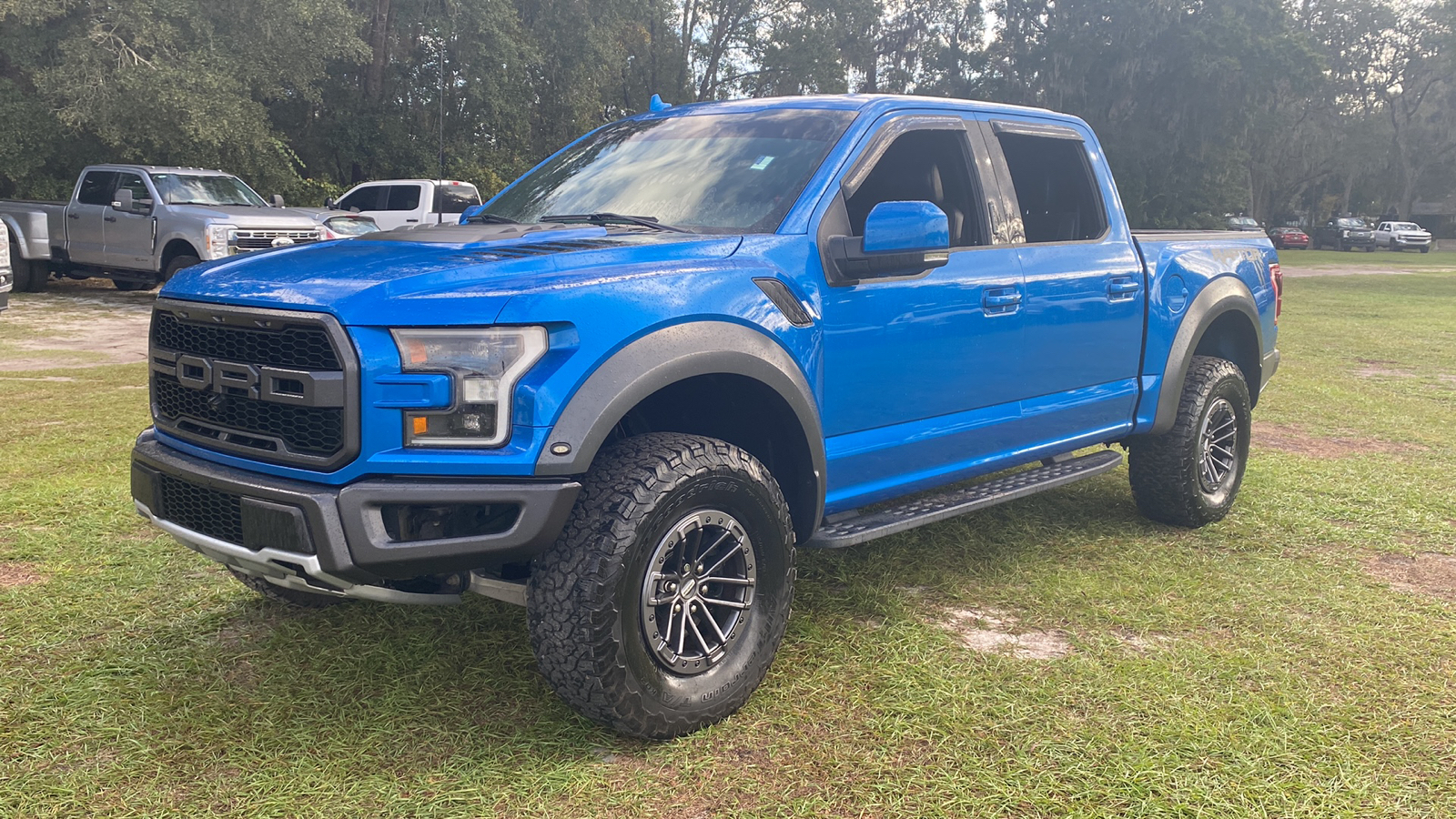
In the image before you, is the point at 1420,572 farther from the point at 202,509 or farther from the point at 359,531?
the point at 202,509

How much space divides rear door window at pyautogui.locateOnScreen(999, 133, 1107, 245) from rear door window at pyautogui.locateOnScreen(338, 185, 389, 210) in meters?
16.5

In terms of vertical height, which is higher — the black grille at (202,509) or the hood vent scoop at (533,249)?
the hood vent scoop at (533,249)

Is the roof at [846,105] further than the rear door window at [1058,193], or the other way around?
the rear door window at [1058,193]

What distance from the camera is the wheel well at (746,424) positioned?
11.7 ft

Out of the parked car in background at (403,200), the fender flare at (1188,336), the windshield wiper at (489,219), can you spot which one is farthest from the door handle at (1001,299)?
the parked car in background at (403,200)

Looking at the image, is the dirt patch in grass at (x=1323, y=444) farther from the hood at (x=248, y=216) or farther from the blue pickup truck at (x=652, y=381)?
the hood at (x=248, y=216)

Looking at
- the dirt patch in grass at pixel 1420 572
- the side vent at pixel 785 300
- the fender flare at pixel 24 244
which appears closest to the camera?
the side vent at pixel 785 300

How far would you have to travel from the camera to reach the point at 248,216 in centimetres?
1509

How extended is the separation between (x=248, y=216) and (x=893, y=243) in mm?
13589

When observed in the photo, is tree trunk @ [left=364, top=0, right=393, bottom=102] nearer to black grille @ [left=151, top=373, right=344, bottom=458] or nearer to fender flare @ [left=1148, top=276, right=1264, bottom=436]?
fender flare @ [left=1148, top=276, right=1264, bottom=436]

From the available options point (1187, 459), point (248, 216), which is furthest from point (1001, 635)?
point (248, 216)

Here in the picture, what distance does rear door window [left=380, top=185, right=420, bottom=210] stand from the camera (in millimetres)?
19422

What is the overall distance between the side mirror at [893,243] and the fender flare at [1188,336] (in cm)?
201

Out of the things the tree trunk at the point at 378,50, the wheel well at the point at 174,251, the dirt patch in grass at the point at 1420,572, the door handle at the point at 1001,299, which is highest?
the tree trunk at the point at 378,50
